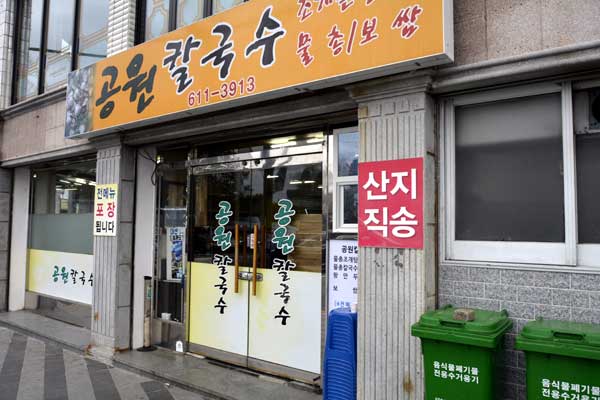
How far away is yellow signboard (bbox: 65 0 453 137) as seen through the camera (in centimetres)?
357

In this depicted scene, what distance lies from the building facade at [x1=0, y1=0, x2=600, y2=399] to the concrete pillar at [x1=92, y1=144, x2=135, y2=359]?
0.10 ft

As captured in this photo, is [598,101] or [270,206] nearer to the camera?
[598,101]

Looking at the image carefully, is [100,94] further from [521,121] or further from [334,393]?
[521,121]

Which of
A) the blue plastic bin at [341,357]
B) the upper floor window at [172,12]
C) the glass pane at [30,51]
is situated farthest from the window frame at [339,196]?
the glass pane at [30,51]

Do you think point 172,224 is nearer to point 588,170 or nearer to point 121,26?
point 121,26

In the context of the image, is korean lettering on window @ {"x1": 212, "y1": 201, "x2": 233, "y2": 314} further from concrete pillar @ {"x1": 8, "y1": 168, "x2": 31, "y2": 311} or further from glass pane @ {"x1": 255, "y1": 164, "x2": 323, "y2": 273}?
concrete pillar @ {"x1": 8, "y1": 168, "x2": 31, "y2": 311}

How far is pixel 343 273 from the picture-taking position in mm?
4891

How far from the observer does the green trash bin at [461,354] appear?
119 inches

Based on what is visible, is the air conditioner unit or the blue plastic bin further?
the blue plastic bin

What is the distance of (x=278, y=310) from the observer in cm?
548

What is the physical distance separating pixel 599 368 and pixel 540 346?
1.02ft

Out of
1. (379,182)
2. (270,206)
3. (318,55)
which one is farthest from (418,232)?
(270,206)

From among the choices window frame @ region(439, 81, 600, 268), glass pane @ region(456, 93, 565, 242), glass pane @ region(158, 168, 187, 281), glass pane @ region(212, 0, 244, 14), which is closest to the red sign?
window frame @ region(439, 81, 600, 268)

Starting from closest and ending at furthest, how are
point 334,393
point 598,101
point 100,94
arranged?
point 598,101
point 334,393
point 100,94
